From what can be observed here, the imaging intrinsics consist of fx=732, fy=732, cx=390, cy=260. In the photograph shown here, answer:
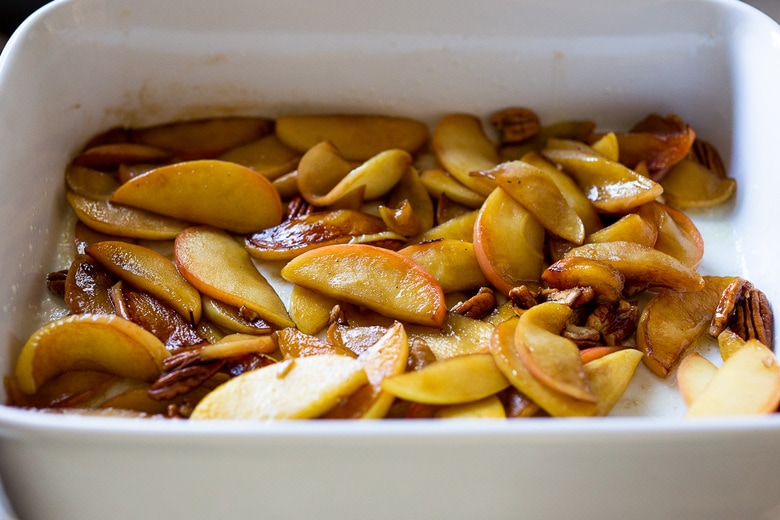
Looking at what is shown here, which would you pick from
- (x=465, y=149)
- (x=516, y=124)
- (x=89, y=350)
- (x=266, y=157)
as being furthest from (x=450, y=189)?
(x=89, y=350)

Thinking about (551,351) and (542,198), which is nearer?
(551,351)

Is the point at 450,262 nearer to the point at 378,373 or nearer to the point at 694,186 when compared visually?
the point at 378,373

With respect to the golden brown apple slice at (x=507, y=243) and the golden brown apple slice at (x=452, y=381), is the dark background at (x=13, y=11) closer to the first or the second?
the golden brown apple slice at (x=507, y=243)

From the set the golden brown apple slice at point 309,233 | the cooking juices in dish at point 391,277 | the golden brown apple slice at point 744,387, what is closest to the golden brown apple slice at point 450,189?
the cooking juices in dish at point 391,277

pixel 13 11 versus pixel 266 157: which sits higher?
pixel 13 11

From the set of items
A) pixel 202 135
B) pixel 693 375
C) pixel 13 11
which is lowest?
pixel 693 375

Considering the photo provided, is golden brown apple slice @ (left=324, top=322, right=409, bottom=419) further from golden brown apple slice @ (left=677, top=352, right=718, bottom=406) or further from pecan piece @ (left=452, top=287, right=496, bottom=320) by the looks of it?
golden brown apple slice @ (left=677, top=352, right=718, bottom=406)
